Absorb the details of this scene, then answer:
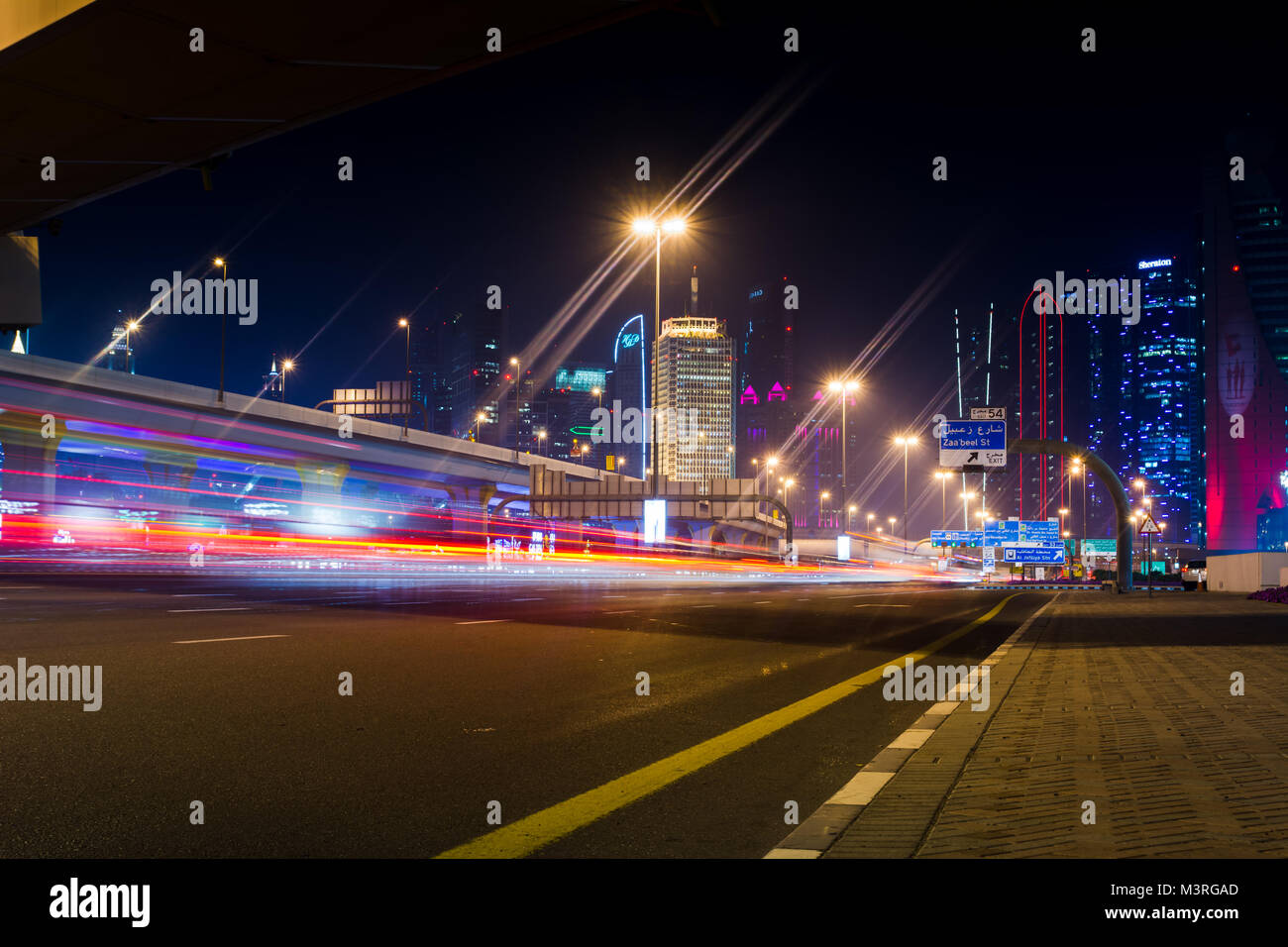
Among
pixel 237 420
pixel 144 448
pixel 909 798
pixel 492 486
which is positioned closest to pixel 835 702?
pixel 909 798

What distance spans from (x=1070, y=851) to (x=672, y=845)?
1650 millimetres

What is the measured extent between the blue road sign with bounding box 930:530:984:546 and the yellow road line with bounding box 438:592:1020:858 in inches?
2650

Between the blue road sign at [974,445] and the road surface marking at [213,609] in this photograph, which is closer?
the road surface marking at [213,609]

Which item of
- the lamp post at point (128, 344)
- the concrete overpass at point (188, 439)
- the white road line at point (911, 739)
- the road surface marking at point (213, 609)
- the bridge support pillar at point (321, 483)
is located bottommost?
the road surface marking at point (213, 609)

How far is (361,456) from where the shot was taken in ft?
247

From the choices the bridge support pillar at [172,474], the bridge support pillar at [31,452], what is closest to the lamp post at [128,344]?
the bridge support pillar at [31,452]

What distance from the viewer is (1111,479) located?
45500 mm

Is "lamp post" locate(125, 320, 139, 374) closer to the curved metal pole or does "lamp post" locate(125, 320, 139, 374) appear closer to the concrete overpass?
the concrete overpass

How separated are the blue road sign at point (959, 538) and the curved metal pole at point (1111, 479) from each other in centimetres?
2565

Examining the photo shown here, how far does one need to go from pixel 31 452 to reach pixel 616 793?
61.8 m

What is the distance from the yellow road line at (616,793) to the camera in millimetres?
4496

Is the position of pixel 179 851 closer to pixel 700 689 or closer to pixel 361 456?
pixel 700 689

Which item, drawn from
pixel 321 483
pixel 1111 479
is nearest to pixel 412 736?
pixel 1111 479

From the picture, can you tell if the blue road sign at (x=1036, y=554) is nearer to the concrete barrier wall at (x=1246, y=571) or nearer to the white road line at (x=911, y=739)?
the concrete barrier wall at (x=1246, y=571)
